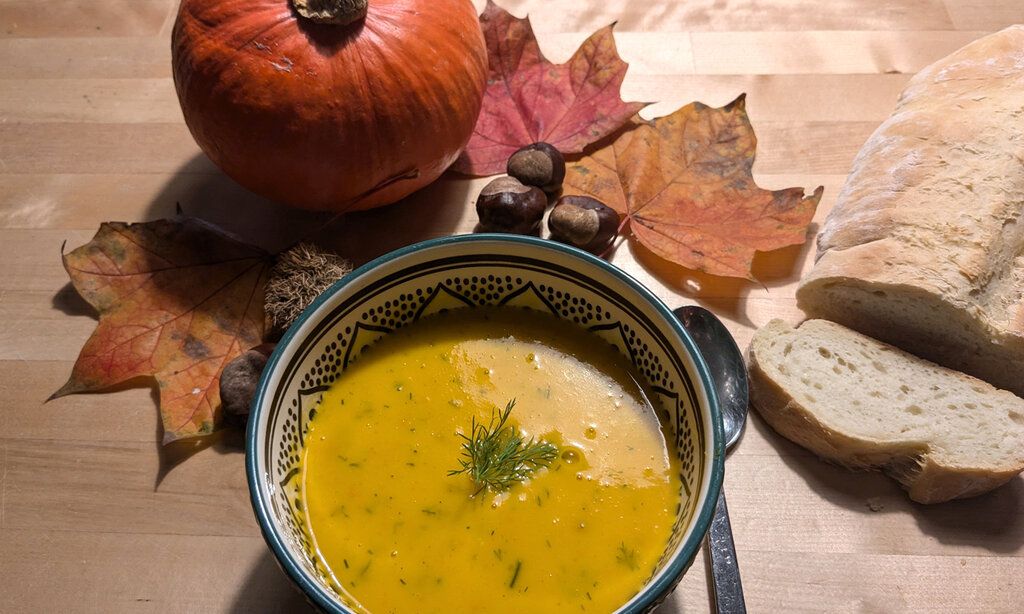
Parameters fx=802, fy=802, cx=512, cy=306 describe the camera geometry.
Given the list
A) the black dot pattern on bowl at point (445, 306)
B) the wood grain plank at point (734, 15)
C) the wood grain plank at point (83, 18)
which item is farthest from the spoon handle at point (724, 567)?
the wood grain plank at point (83, 18)

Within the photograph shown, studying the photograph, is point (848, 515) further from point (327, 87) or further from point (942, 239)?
point (327, 87)

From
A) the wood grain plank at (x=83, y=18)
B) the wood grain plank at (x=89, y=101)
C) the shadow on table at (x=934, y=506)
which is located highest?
the wood grain plank at (x=83, y=18)

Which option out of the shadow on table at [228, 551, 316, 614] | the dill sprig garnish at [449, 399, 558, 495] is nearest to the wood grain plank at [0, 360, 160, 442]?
the shadow on table at [228, 551, 316, 614]

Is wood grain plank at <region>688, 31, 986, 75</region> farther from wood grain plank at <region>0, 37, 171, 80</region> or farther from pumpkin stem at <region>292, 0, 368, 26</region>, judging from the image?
wood grain plank at <region>0, 37, 171, 80</region>

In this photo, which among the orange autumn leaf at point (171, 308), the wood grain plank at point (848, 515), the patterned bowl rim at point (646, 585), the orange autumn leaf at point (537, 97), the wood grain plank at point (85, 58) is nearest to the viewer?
the patterned bowl rim at point (646, 585)

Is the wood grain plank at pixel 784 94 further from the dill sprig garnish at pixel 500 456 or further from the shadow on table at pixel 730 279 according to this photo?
the dill sprig garnish at pixel 500 456

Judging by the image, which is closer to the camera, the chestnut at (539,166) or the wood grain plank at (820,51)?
the chestnut at (539,166)
